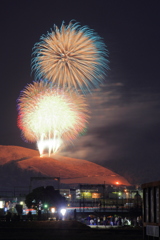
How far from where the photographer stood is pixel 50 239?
33625mm

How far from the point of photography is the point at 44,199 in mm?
115312

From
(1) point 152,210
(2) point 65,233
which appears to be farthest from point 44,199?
(1) point 152,210

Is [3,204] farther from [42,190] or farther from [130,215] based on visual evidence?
[130,215]

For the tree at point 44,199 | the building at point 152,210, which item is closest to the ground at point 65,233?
the building at point 152,210

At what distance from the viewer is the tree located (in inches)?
4579

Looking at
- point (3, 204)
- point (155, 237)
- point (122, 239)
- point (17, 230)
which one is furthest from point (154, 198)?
point (3, 204)

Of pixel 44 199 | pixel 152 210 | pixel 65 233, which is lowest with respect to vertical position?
pixel 65 233

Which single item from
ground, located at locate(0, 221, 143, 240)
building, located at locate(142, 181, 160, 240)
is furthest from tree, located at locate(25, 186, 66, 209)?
building, located at locate(142, 181, 160, 240)

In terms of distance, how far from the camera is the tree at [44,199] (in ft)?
382

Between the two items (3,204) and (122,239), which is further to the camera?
(3,204)

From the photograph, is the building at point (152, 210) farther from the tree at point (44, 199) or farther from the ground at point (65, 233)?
the tree at point (44, 199)

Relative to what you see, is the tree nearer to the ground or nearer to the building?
the ground

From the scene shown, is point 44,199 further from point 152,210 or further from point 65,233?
point 152,210

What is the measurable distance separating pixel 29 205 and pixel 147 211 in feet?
307
